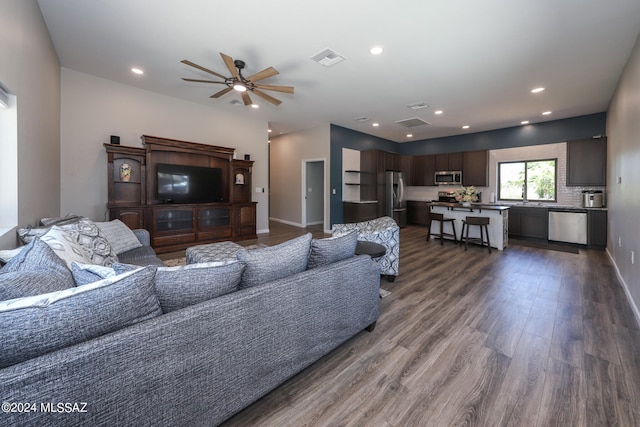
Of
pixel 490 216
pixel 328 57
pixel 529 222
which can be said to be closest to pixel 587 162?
pixel 529 222

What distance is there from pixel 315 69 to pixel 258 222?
3.93 meters

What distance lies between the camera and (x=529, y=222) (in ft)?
20.1

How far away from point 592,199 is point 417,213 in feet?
12.8

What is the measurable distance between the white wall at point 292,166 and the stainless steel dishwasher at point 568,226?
16.7 ft

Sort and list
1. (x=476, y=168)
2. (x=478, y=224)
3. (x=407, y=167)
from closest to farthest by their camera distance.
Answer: (x=478, y=224) < (x=476, y=168) < (x=407, y=167)

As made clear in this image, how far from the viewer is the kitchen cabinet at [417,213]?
8.20 meters

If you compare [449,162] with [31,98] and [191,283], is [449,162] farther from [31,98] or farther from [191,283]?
[31,98]

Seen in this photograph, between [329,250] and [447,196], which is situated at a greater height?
[447,196]

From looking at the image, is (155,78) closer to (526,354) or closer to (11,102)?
(11,102)

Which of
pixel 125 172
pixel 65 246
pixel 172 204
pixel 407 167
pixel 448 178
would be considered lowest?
pixel 65 246

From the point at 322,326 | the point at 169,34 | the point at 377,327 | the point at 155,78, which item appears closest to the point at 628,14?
the point at 377,327

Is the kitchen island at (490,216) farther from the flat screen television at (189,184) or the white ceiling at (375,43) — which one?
the flat screen television at (189,184)

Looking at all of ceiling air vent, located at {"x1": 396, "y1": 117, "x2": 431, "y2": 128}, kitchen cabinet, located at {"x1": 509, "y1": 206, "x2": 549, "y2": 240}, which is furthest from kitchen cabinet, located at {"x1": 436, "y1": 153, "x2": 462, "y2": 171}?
kitchen cabinet, located at {"x1": 509, "y1": 206, "x2": 549, "y2": 240}

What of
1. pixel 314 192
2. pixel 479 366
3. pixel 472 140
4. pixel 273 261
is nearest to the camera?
pixel 273 261
